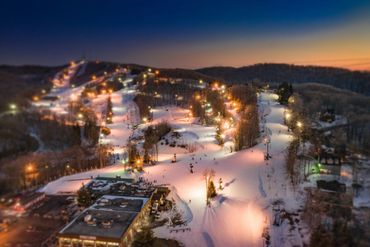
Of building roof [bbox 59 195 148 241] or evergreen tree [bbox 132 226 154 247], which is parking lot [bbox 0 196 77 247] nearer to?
building roof [bbox 59 195 148 241]

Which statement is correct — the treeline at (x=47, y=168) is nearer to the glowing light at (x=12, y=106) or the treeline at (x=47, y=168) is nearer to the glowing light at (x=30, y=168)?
the glowing light at (x=30, y=168)

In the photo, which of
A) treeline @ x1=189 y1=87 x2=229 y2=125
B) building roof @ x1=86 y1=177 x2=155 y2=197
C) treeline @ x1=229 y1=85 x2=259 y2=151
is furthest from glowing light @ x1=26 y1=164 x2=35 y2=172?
treeline @ x1=229 y1=85 x2=259 y2=151

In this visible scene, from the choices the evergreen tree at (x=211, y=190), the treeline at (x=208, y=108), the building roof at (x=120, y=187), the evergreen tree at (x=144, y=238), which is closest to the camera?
the evergreen tree at (x=144, y=238)

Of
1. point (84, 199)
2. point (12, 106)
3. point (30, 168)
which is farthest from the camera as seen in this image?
point (12, 106)

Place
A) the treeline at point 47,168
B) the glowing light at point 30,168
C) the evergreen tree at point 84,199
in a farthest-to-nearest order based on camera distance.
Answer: the glowing light at point 30,168 → the treeline at point 47,168 → the evergreen tree at point 84,199

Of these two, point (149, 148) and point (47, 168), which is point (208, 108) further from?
point (47, 168)

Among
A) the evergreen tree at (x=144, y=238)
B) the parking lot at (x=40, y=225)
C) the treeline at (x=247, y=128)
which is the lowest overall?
the parking lot at (x=40, y=225)

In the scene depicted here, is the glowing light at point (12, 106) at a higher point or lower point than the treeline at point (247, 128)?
lower

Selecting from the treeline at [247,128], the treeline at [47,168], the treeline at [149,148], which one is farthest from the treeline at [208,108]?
the treeline at [47,168]

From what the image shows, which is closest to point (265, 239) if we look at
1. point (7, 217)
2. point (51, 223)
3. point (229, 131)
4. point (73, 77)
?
point (51, 223)

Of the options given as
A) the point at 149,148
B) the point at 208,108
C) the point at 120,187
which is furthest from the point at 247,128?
the point at 208,108

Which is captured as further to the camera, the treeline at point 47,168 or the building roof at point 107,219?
the treeline at point 47,168

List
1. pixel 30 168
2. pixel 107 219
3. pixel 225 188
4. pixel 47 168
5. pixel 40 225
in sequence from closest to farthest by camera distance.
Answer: pixel 107 219
pixel 40 225
pixel 225 188
pixel 47 168
pixel 30 168
